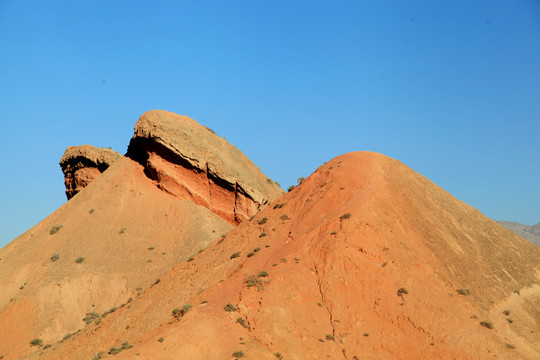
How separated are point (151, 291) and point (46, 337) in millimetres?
9629

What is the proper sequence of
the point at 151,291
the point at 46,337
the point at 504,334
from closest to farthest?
the point at 504,334 < the point at 151,291 < the point at 46,337

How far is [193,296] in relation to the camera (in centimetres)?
2883

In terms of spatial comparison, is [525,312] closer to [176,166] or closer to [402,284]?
[402,284]

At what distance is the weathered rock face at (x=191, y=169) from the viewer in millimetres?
49125

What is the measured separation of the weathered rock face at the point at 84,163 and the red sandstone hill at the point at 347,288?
24.1 m

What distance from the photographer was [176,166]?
49.7m

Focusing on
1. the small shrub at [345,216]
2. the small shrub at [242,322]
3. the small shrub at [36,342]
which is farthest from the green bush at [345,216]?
the small shrub at [36,342]

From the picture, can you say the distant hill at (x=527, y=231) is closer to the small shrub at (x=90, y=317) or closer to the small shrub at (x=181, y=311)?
the small shrub at (x=90, y=317)

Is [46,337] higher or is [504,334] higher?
[46,337]

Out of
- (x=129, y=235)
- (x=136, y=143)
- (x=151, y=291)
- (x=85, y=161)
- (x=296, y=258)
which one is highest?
(x=85, y=161)

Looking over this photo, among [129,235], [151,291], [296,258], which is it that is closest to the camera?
[296,258]

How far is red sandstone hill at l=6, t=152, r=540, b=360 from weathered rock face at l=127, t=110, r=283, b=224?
14.2 meters

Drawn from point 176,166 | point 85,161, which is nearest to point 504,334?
point 176,166

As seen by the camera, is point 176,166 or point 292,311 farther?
point 176,166
